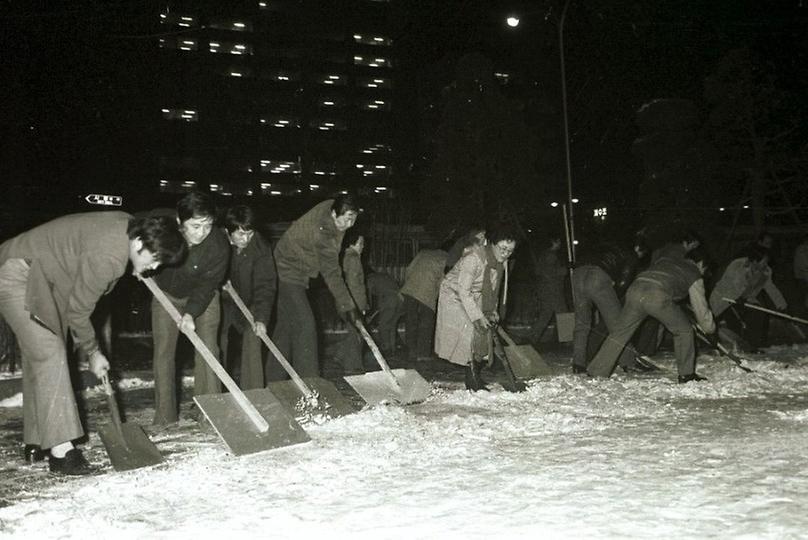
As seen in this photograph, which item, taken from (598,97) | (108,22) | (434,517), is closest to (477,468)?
(434,517)

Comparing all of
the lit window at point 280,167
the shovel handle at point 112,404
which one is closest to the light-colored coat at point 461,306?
the shovel handle at point 112,404

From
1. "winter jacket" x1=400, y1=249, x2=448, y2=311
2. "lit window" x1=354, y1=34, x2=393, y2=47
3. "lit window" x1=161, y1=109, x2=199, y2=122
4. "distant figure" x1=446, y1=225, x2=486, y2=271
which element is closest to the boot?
"distant figure" x1=446, y1=225, x2=486, y2=271

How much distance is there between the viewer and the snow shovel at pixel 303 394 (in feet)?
17.4

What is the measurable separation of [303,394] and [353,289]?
2.51 m

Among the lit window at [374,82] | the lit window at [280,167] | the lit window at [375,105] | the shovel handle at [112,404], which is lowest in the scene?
the shovel handle at [112,404]

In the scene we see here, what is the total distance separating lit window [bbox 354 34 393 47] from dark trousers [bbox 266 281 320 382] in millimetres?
65558

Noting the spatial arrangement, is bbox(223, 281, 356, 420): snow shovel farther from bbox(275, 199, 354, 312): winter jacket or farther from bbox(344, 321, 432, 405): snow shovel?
bbox(275, 199, 354, 312): winter jacket

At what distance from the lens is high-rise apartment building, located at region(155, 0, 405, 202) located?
190 feet

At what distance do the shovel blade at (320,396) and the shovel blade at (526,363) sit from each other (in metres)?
2.24

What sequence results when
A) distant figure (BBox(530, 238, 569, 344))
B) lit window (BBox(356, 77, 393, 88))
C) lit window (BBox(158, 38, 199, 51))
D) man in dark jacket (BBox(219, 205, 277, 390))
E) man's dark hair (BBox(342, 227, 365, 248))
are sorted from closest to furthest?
man in dark jacket (BBox(219, 205, 277, 390))
man's dark hair (BBox(342, 227, 365, 248))
distant figure (BBox(530, 238, 569, 344))
lit window (BBox(158, 38, 199, 51))
lit window (BBox(356, 77, 393, 88))

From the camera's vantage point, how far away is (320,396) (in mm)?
5480

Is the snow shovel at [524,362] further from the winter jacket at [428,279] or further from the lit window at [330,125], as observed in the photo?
the lit window at [330,125]

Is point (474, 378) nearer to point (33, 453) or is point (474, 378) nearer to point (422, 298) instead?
point (422, 298)

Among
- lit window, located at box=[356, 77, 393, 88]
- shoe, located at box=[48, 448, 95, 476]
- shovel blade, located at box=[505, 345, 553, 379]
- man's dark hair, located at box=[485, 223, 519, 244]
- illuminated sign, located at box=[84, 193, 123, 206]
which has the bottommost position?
shovel blade, located at box=[505, 345, 553, 379]
